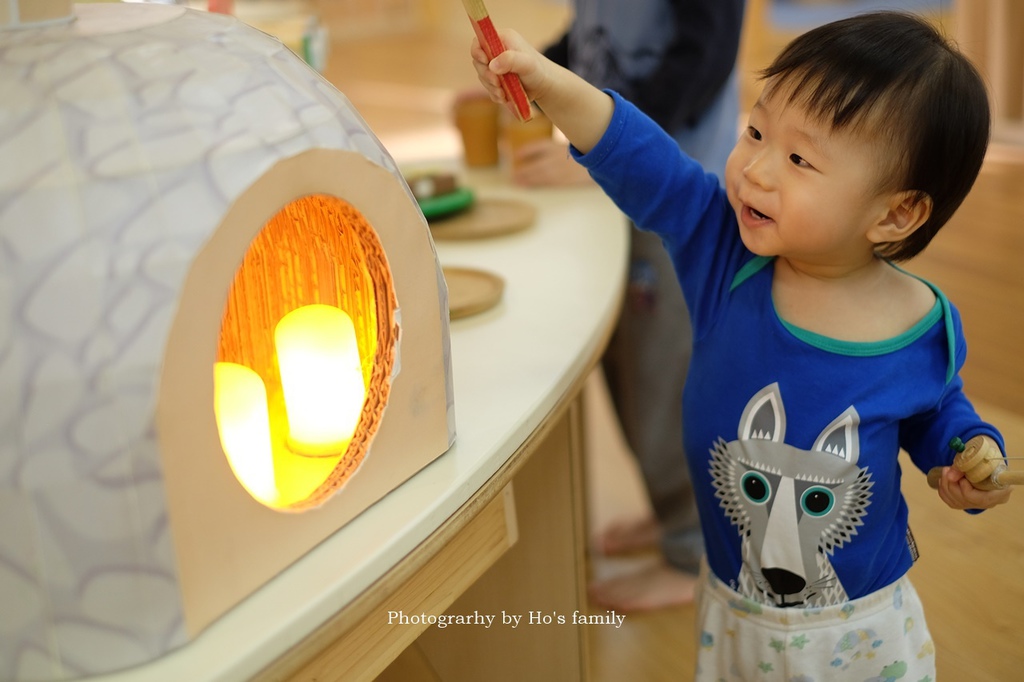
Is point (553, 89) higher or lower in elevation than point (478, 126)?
higher

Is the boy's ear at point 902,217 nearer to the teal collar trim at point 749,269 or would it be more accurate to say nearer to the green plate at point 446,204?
the teal collar trim at point 749,269

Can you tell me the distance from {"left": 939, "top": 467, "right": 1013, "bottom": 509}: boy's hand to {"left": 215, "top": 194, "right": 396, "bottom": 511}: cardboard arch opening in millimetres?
488

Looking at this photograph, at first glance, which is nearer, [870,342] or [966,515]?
[870,342]

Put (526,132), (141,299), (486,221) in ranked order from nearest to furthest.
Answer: (141,299)
(486,221)
(526,132)

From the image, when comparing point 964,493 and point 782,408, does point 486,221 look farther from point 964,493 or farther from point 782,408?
point 964,493

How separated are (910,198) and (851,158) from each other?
0.22 ft

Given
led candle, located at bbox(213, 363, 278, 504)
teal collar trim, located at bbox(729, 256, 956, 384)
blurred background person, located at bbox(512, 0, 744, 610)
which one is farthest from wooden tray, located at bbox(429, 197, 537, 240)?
led candle, located at bbox(213, 363, 278, 504)

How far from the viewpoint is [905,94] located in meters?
0.77

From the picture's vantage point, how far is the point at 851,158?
0.78 m

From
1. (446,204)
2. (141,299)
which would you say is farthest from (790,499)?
(446,204)

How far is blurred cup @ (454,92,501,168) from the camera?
5.51ft

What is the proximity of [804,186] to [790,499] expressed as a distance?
278 mm

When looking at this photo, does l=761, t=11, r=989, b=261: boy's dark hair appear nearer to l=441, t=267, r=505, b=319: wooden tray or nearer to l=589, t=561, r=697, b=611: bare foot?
l=441, t=267, r=505, b=319: wooden tray

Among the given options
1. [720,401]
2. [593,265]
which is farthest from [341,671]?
[593,265]
